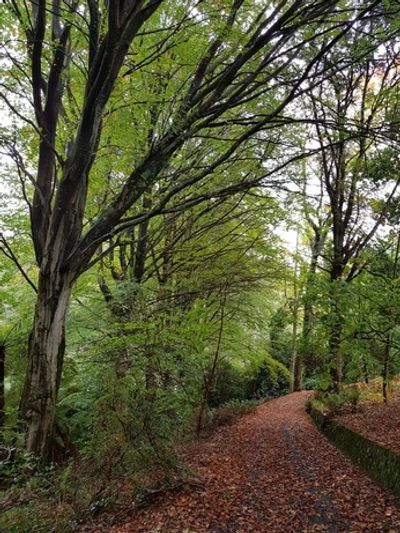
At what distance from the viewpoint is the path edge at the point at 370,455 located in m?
4.81

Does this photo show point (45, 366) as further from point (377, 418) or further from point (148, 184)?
point (377, 418)

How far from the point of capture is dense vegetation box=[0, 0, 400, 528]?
15.6 ft

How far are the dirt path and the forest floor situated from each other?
1.97ft

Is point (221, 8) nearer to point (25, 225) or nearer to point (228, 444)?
point (25, 225)

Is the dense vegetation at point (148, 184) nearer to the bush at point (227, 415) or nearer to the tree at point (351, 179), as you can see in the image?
the tree at point (351, 179)

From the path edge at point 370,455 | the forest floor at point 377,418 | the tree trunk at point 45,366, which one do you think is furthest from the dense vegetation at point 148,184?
the path edge at point 370,455

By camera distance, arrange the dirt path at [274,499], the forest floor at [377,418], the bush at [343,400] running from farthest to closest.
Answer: the bush at [343,400] → the forest floor at [377,418] → the dirt path at [274,499]

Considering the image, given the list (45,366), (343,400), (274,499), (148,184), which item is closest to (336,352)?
(343,400)

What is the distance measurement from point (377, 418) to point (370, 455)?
1.76 metres

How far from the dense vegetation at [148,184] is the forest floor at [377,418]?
986 mm

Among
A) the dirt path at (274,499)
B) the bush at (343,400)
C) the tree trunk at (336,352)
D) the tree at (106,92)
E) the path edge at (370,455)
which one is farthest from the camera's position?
the bush at (343,400)

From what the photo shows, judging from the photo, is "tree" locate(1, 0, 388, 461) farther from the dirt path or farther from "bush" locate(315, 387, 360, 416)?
"bush" locate(315, 387, 360, 416)

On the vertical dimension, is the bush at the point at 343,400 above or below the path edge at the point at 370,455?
above

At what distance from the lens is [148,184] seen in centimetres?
539
